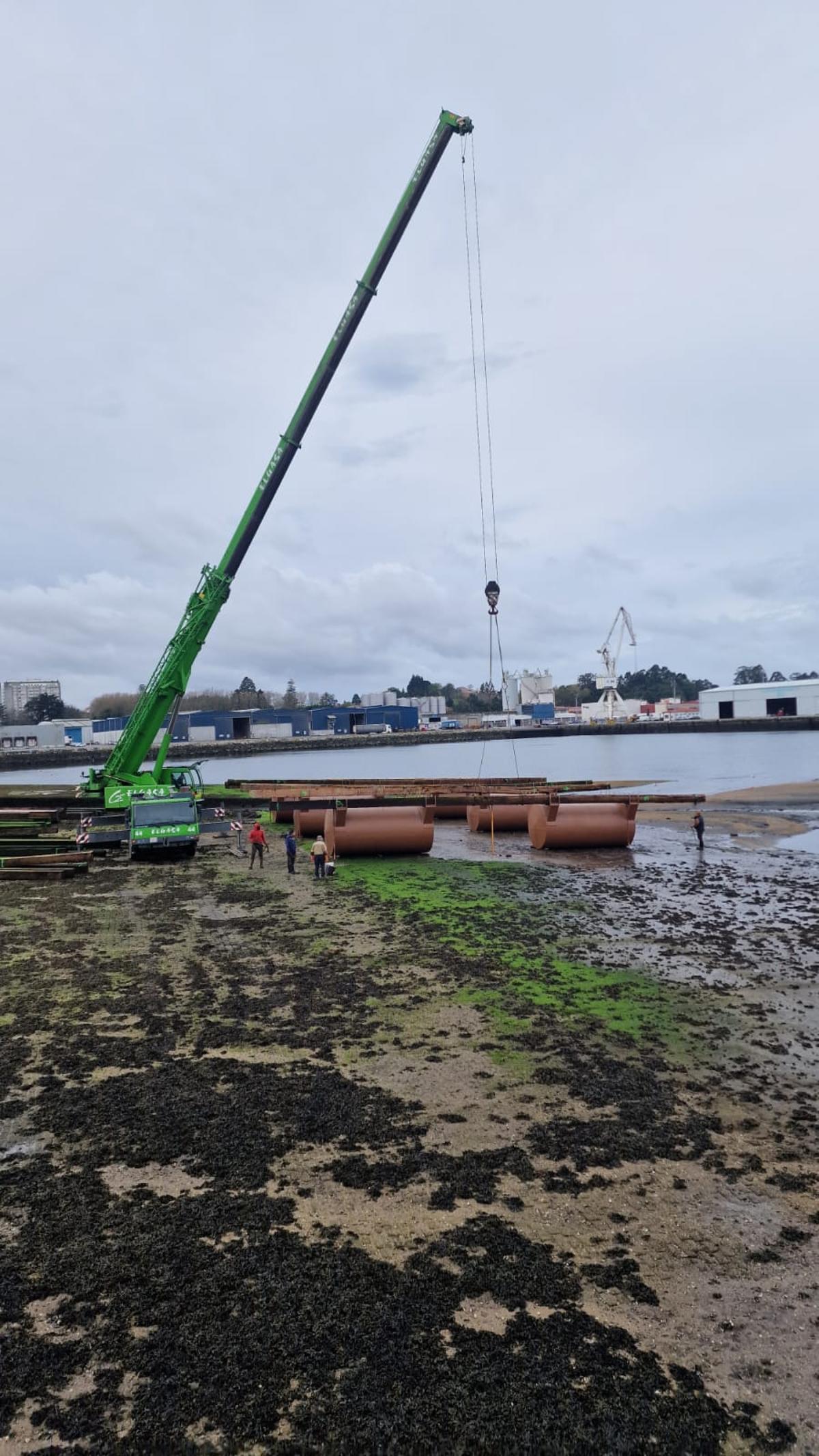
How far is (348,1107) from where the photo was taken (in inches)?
348

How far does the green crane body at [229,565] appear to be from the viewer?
32.1 meters

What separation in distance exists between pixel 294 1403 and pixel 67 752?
121 m

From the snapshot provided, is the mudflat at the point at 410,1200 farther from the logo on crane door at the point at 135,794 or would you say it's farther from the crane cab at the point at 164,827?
the logo on crane door at the point at 135,794

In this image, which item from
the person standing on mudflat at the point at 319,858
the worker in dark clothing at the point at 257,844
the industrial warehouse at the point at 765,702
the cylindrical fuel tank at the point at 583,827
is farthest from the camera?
the industrial warehouse at the point at 765,702

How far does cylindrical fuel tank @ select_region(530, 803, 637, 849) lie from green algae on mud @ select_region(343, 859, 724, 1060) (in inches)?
137

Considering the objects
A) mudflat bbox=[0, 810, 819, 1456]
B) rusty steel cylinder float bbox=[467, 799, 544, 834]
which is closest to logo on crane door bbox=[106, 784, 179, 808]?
rusty steel cylinder float bbox=[467, 799, 544, 834]

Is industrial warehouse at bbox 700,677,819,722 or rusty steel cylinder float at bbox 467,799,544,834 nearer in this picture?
rusty steel cylinder float at bbox 467,799,544,834

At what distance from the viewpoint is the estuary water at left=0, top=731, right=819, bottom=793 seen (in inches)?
2554

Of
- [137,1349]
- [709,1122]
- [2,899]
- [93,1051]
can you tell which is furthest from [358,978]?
[2,899]

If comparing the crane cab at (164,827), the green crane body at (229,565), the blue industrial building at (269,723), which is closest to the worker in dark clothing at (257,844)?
the crane cab at (164,827)

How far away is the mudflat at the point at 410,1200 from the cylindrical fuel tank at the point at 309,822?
553 inches

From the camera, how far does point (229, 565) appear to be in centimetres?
3316

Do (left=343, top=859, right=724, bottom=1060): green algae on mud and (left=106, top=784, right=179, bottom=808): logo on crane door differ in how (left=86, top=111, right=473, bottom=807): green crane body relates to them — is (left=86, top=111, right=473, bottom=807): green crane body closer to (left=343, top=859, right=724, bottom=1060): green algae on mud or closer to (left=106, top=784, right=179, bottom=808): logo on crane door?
(left=106, top=784, right=179, bottom=808): logo on crane door

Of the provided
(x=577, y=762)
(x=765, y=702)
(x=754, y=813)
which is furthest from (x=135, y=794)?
(x=765, y=702)
